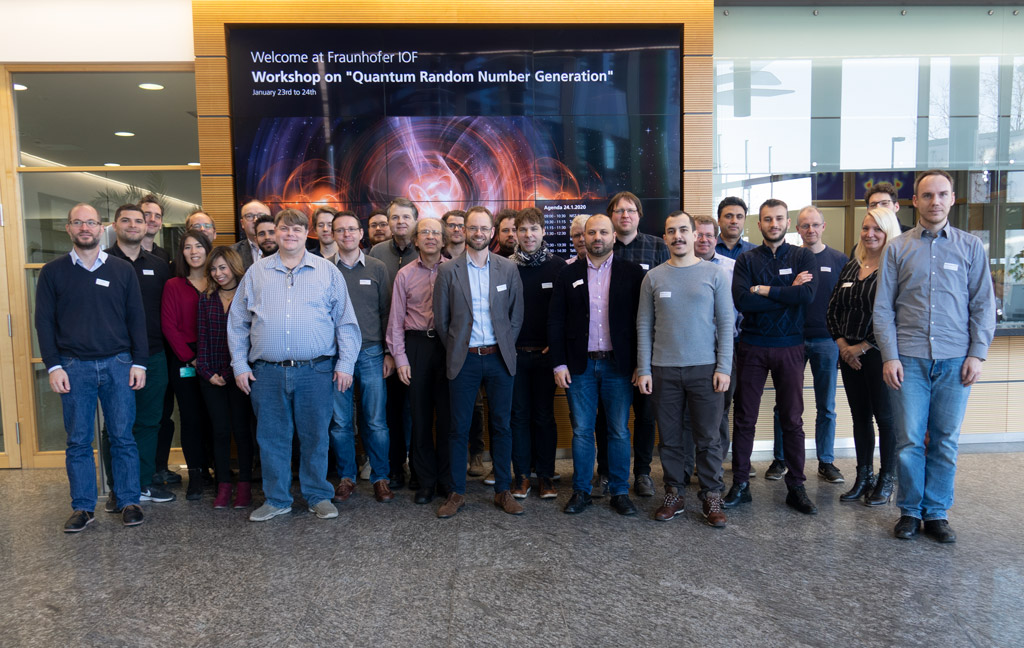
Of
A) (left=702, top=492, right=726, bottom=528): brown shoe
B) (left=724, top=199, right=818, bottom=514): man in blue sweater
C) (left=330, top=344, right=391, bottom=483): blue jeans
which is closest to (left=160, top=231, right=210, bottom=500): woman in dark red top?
(left=330, top=344, right=391, bottom=483): blue jeans

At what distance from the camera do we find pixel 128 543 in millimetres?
3625

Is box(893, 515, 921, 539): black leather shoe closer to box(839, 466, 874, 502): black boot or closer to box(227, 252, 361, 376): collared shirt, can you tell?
box(839, 466, 874, 502): black boot

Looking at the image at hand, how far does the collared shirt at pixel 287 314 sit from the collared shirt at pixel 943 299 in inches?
123

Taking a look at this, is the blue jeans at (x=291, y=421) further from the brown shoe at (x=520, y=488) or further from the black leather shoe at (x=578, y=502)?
the black leather shoe at (x=578, y=502)

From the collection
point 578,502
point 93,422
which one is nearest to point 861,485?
point 578,502

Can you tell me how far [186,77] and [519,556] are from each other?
4.66 meters

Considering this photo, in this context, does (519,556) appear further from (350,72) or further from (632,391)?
(350,72)

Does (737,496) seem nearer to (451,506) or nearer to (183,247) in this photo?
(451,506)

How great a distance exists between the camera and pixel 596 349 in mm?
3912

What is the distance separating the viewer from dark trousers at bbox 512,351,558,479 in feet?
13.5

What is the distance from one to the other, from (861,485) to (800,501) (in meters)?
0.53

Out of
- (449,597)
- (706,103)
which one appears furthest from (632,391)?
(706,103)

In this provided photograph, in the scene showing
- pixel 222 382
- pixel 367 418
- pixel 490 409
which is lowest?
pixel 367 418

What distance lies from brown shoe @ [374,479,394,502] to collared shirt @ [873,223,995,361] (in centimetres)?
305
